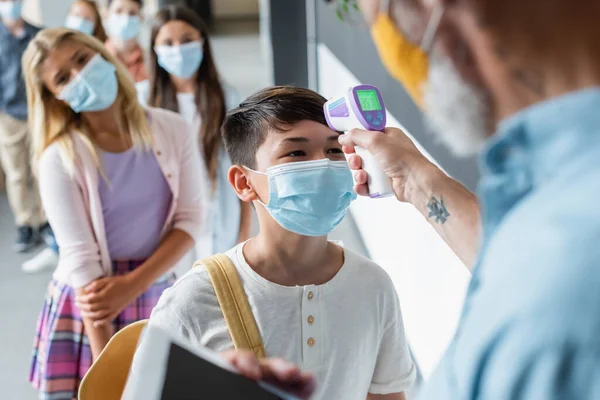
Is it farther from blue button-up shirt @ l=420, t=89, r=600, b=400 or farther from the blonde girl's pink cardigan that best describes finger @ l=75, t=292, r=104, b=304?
blue button-up shirt @ l=420, t=89, r=600, b=400

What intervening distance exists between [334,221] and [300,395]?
0.59 m

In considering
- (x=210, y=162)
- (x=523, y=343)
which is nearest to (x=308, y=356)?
(x=523, y=343)

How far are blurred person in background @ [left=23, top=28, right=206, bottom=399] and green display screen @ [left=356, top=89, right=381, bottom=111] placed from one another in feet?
2.88

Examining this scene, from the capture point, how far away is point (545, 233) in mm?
573

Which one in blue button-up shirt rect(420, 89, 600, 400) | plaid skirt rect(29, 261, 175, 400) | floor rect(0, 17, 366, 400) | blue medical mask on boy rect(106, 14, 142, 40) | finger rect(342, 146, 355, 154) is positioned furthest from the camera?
blue medical mask on boy rect(106, 14, 142, 40)

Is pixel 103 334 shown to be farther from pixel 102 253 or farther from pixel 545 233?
pixel 545 233

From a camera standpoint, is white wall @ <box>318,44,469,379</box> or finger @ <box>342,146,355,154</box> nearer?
finger @ <box>342,146,355,154</box>

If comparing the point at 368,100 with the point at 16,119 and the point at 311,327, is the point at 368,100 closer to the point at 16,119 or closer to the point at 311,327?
the point at 311,327

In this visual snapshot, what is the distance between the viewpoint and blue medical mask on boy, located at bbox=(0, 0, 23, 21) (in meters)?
4.44

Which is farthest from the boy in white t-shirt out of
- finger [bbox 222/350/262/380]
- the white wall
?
the white wall

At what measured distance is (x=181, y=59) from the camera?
293cm

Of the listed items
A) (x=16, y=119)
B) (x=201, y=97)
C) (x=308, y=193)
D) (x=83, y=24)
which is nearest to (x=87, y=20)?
(x=83, y=24)

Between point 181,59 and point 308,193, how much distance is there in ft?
5.35

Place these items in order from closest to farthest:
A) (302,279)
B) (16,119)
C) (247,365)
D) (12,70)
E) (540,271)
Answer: (540,271), (247,365), (302,279), (12,70), (16,119)
